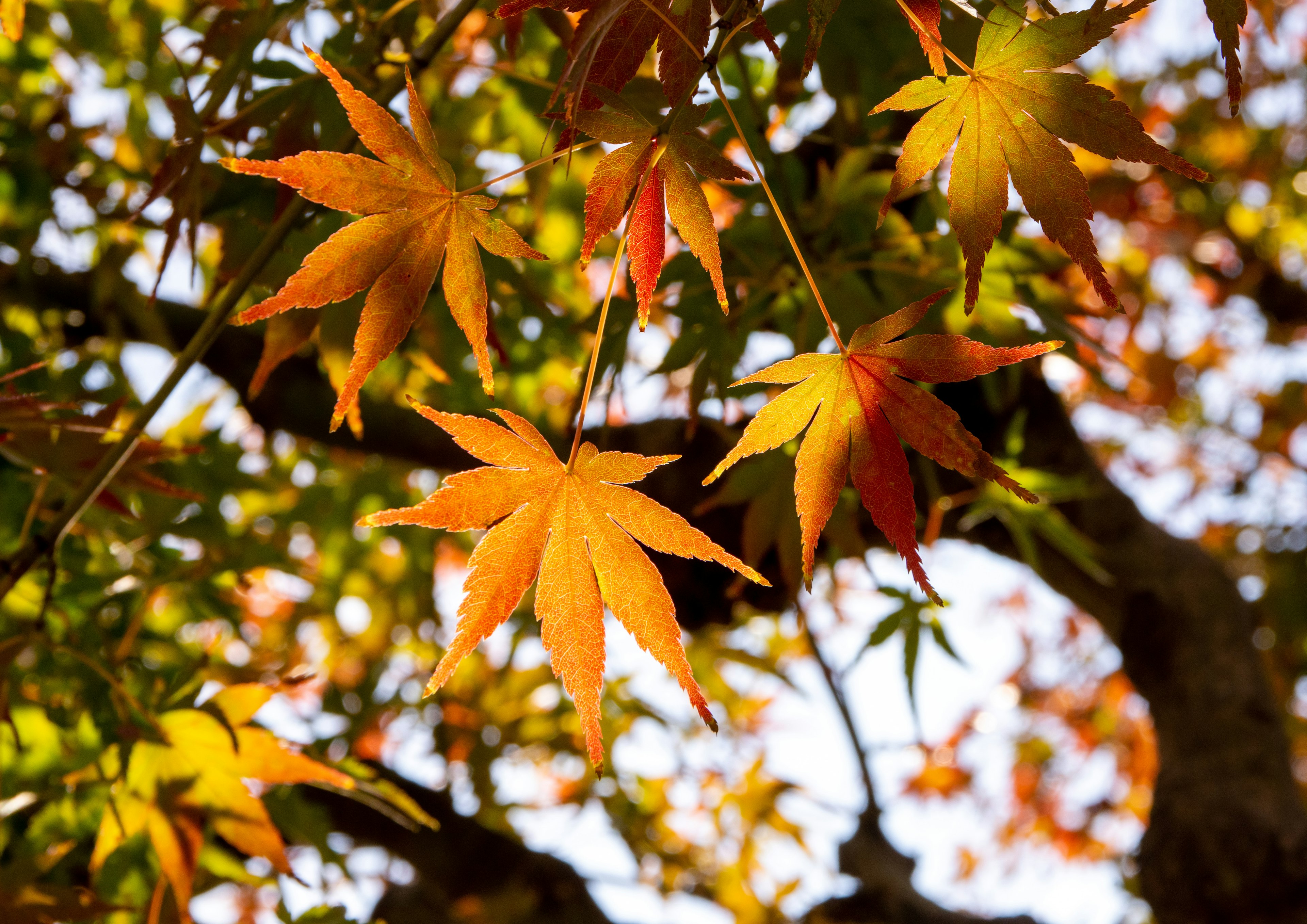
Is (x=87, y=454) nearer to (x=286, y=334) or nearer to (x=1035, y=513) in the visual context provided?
(x=286, y=334)

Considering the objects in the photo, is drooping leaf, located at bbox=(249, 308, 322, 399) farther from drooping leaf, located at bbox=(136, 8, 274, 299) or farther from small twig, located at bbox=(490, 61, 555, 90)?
small twig, located at bbox=(490, 61, 555, 90)

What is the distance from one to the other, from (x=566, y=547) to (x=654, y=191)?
Answer: 205 millimetres

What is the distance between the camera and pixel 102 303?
145 cm

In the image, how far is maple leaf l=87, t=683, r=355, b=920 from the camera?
0.71 m

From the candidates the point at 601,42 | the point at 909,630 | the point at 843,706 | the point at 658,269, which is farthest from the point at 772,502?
the point at 843,706

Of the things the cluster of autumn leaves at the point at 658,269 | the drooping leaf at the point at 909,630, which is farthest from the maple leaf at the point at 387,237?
the drooping leaf at the point at 909,630

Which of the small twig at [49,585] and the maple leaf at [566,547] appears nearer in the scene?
the maple leaf at [566,547]

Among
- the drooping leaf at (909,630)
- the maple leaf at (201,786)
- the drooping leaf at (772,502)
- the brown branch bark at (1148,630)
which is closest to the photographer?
the maple leaf at (201,786)

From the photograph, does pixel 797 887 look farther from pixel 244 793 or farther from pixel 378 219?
pixel 378 219

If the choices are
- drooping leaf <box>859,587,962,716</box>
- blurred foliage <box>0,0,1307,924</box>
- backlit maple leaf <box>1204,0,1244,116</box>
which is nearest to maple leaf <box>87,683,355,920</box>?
blurred foliage <box>0,0,1307,924</box>

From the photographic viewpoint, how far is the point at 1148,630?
1533 mm

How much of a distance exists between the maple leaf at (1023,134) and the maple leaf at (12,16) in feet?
1.86

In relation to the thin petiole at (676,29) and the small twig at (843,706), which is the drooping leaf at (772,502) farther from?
the small twig at (843,706)

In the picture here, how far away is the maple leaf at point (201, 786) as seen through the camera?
2.31 feet
